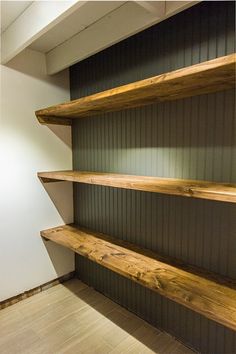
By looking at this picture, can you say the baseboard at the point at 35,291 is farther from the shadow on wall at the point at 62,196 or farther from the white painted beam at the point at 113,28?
the white painted beam at the point at 113,28

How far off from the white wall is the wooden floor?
0.26 meters

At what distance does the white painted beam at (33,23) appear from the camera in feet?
4.32

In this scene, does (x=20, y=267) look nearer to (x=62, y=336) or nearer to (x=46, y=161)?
(x=62, y=336)

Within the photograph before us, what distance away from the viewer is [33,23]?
1558 mm

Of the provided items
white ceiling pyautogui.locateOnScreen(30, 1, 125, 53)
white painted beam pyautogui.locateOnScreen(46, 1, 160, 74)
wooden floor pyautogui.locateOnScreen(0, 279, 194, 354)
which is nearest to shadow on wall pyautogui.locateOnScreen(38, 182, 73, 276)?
wooden floor pyautogui.locateOnScreen(0, 279, 194, 354)

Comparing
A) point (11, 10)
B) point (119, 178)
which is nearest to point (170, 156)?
point (119, 178)

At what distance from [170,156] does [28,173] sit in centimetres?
127

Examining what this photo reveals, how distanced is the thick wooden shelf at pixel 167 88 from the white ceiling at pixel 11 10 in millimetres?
639

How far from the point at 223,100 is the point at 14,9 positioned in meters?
1.42

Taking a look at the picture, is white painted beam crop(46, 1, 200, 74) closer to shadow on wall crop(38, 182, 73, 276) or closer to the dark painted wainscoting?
the dark painted wainscoting

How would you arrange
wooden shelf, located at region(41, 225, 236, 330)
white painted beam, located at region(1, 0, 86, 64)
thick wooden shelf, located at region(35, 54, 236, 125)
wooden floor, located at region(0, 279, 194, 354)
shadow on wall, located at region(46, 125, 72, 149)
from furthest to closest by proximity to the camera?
shadow on wall, located at region(46, 125, 72, 149) → wooden floor, located at region(0, 279, 194, 354) → white painted beam, located at region(1, 0, 86, 64) → wooden shelf, located at region(41, 225, 236, 330) → thick wooden shelf, located at region(35, 54, 236, 125)

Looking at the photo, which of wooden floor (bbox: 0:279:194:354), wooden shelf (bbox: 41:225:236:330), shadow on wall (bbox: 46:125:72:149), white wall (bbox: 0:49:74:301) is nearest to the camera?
wooden shelf (bbox: 41:225:236:330)

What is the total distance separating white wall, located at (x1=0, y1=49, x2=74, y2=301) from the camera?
2.07 meters

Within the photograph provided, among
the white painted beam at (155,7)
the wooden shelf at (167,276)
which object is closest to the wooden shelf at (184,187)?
the wooden shelf at (167,276)
